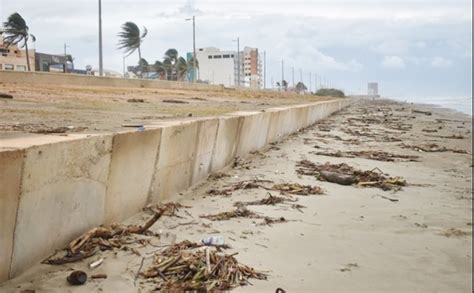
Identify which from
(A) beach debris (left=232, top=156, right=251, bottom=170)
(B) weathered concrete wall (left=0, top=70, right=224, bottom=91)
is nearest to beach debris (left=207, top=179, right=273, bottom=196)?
(A) beach debris (left=232, top=156, right=251, bottom=170)

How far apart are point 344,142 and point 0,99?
851cm

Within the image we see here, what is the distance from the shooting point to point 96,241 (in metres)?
3.74

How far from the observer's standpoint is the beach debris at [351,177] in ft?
22.7

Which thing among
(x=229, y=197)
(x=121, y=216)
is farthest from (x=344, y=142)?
(x=121, y=216)

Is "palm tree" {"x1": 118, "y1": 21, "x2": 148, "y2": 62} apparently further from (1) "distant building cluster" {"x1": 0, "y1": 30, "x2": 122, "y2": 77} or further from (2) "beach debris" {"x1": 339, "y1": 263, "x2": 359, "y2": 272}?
(2) "beach debris" {"x1": 339, "y1": 263, "x2": 359, "y2": 272}

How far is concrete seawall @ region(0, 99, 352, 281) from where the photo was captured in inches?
118

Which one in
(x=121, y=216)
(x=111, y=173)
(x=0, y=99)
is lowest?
(x=121, y=216)

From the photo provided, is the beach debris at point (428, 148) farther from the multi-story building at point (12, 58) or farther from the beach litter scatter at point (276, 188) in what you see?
the multi-story building at point (12, 58)

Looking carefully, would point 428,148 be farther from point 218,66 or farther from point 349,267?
point 218,66

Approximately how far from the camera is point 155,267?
11.4ft

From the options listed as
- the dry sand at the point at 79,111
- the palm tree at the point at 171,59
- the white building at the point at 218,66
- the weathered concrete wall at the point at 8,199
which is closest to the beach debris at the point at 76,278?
the weathered concrete wall at the point at 8,199

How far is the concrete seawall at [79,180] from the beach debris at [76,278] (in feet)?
0.98

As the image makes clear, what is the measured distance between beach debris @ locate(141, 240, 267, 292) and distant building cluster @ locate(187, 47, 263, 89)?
11420 cm

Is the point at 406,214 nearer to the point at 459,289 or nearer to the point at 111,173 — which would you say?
the point at 459,289
